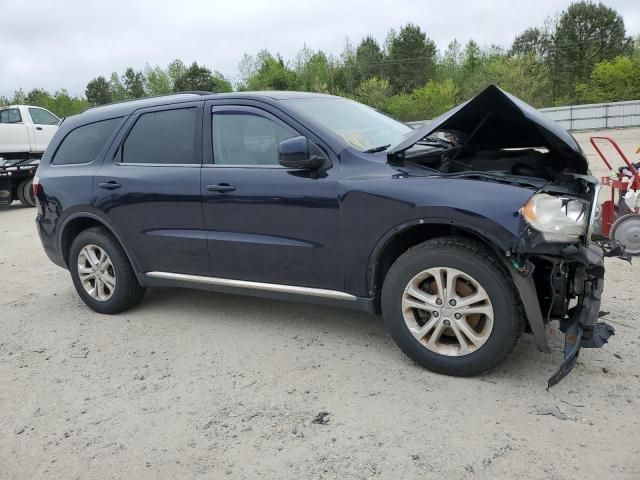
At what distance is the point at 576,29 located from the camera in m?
52.0

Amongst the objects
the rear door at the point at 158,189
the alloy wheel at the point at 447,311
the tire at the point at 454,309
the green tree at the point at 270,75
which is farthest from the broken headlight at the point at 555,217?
the green tree at the point at 270,75

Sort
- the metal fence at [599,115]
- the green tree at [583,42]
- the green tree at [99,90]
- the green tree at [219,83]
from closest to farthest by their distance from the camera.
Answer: the metal fence at [599,115] → the green tree at [583,42] → the green tree at [219,83] → the green tree at [99,90]

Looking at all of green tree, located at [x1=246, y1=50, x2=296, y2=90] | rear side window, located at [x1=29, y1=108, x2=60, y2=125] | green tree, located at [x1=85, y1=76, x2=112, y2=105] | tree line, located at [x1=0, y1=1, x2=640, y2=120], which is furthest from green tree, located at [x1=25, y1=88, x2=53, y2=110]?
rear side window, located at [x1=29, y1=108, x2=60, y2=125]

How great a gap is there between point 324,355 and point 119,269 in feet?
6.66

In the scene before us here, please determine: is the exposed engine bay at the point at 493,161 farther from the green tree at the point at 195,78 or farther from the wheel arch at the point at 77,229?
the green tree at the point at 195,78

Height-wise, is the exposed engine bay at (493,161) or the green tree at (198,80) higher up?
the green tree at (198,80)

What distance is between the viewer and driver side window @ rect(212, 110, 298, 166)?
13.0ft

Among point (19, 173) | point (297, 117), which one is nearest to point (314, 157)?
point (297, 117)

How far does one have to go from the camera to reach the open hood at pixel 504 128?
3430 mm

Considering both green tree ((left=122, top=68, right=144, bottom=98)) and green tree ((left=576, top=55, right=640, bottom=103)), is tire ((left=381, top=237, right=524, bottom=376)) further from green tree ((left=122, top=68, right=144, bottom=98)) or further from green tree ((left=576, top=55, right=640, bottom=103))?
green tree ((left=122, top=68, right=144, bottom=98))

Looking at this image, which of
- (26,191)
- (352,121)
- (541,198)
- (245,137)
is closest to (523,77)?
(26,191)

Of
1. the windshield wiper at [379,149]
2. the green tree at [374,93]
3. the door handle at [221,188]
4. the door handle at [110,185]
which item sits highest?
the green tree at [374,93]

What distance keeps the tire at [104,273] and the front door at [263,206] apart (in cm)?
102

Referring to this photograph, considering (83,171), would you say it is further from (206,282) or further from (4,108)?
(4,108)
